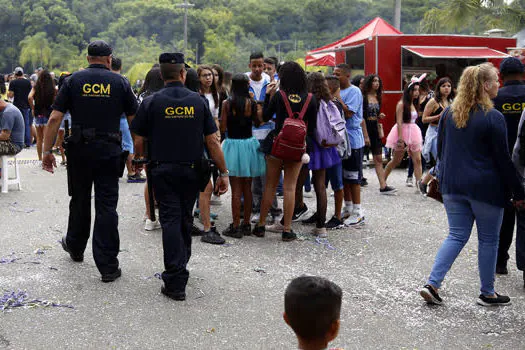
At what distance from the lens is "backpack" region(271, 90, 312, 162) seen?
21.8 ft

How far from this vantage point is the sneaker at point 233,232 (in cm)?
717

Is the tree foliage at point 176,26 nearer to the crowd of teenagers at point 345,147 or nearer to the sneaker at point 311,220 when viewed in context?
the crowd of teenagers at point 345,147

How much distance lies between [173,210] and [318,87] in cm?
273

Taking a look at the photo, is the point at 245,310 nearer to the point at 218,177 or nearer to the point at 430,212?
the point at 218,177

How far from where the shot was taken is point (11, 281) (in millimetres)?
5449

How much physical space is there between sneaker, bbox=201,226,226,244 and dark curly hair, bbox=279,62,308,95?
66.2 inches

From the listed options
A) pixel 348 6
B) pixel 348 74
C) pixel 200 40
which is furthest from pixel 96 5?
pixel 348 74

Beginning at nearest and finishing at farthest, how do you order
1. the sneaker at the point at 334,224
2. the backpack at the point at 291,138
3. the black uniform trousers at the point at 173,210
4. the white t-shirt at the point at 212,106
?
the black uniform trousers at the point at 173,210
the backpack at the point at 291,138
the white t-shirt at the point at 212,106
the sneaker at the point at 334,224

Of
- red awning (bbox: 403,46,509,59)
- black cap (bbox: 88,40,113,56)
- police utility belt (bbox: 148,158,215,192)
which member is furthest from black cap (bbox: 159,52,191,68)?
red awning (bbox: 403,46,509,59)

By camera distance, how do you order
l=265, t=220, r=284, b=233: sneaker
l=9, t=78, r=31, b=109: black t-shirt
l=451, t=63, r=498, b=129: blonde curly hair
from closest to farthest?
l=451, t=63, r=498, b=129: blonde curly hair < l=265, t=220, r=284, b=233: sneaker < l=9, t=78, r=31, b=109: black t-shirt

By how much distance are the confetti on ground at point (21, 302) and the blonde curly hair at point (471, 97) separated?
3215mm

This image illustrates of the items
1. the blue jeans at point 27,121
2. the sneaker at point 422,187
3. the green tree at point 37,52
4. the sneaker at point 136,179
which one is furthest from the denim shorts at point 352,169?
the green tree at point 37,52

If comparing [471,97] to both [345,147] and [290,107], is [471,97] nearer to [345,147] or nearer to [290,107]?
[290,107]

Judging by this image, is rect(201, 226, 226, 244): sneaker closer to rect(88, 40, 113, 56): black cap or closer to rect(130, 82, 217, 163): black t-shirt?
rect(130, 82, 217, 163): black t-shirt
